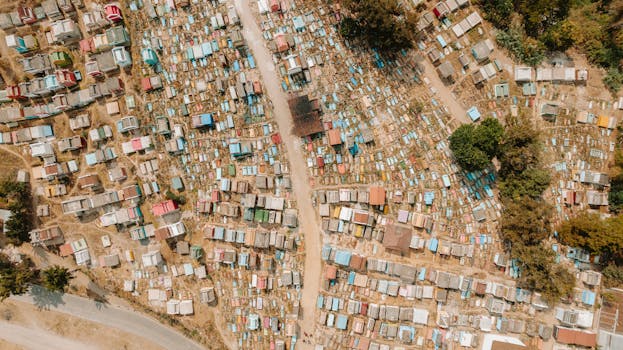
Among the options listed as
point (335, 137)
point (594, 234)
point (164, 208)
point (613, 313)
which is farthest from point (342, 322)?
point (613, 313)

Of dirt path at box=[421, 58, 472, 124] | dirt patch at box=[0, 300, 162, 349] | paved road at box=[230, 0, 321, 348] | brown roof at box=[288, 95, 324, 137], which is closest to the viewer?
brown roof at box=[288, 95, 324, 137]

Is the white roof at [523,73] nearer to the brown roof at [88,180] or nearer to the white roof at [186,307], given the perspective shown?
the white roof at [186,307]

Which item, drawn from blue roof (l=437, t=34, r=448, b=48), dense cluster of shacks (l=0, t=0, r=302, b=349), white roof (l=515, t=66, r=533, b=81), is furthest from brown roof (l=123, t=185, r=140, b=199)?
white roof (l=515, t=66, r=533, b=81)

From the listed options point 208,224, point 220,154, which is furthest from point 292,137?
point 208,224

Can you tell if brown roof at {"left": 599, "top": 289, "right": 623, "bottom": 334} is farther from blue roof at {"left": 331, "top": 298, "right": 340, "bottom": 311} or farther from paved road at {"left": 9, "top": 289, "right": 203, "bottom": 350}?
paved road at {"left": 9, "top": 289, "right": 203, "bottom": 350}

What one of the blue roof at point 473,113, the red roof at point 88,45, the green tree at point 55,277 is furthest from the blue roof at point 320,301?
the red roof at point 88,45
